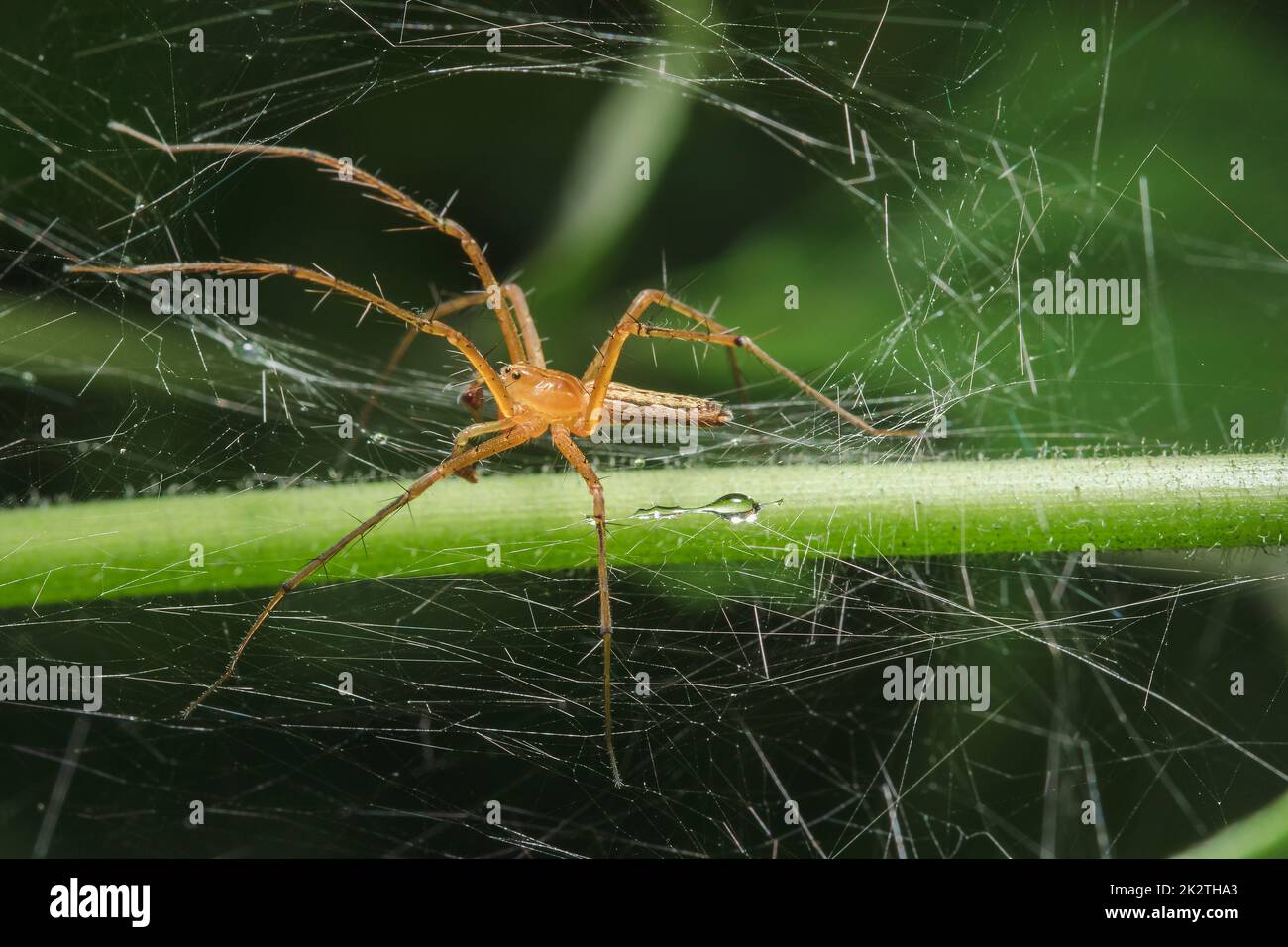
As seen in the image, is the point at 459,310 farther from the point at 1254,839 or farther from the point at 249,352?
the point at 1254,839

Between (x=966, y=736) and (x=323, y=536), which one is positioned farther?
(x=966, y=736)

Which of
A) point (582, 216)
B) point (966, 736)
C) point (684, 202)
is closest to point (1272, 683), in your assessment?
point (966, 736)

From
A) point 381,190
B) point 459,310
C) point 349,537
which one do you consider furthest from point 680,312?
point 349,537

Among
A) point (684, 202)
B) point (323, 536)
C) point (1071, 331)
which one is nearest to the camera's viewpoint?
point (323, 536)

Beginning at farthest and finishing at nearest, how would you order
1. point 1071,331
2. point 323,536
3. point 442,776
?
point 1071,331 → point 442,776 → point 323,536

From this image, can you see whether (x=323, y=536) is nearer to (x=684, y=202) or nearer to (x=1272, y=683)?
(x=684, y=202)

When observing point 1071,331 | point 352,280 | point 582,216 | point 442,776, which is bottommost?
point 442,776

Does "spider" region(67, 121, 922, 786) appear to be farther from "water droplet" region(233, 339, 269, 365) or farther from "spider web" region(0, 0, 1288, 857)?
"water droplet" region(233, 339, 269, 365)
